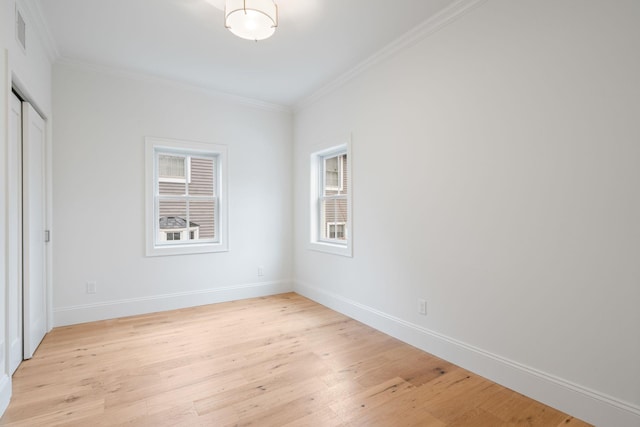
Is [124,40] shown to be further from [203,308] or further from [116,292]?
[203,308]

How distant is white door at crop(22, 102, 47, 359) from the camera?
2607mm

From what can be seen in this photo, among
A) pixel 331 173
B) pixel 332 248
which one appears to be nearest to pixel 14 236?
pixel 332 248

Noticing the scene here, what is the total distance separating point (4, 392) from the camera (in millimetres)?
1961

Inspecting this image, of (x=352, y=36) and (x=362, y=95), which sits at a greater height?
(x=352, y=36)

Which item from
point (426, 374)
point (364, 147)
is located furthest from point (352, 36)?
point (426, 374)

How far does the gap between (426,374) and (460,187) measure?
1443 mm

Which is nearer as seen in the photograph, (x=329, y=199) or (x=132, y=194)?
(x=132, y=194)

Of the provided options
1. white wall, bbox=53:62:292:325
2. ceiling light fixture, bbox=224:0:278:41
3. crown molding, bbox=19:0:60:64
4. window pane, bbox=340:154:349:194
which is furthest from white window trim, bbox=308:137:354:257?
crown molding, bbox=19:0:60:64

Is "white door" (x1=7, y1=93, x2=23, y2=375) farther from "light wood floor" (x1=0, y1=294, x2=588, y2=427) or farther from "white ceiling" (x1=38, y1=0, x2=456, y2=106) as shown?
"white ceiling" (x1=38, y1=0, x2=456, y2=106)

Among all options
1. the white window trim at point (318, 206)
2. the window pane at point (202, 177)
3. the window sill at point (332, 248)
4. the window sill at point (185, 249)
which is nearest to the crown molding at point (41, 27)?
the window pane at point (202, 177)

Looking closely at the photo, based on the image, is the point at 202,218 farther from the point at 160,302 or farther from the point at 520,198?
the point at 520,198

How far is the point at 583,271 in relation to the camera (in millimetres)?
1883

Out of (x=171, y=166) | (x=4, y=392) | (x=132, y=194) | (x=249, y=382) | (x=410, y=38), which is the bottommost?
(x=249, y=382)

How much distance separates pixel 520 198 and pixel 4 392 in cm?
347
